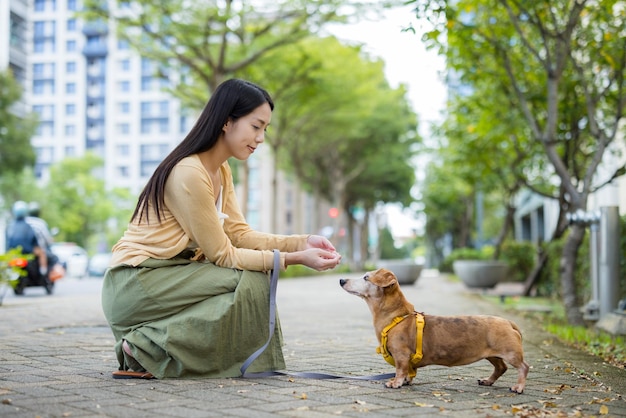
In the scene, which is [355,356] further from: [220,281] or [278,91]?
[278,91]

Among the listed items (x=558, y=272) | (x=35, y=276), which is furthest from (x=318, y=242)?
(x=35, y=276)

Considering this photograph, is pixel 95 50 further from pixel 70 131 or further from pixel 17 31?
pixel 17 31

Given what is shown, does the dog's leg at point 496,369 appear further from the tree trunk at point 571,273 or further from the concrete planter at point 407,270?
the concrete planter at point 407,270

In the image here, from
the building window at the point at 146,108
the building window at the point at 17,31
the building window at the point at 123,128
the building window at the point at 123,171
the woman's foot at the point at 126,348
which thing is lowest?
the woman's foot at the point at 126,348

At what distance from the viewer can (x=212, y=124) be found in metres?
4.77

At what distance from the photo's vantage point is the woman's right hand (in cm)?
457

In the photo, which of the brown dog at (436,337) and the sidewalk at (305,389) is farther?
the brown dog at (436,337)

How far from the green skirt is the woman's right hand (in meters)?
0.24

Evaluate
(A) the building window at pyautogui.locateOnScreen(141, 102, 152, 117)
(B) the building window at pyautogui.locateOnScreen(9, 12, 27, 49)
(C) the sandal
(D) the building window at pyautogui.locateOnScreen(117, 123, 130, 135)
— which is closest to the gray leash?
(C) the sandal

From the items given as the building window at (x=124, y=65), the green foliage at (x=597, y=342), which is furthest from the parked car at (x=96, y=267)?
the building window at (x=124, y=65)

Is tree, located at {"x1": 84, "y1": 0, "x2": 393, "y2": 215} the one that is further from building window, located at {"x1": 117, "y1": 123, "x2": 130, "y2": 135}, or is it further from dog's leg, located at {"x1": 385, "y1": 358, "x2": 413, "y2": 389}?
building window, located at {"x1": 117, "y1": 123, "x2": 130, "y2": 135}

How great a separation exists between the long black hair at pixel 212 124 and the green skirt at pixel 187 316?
1.24 ft

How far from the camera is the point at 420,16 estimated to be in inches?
368

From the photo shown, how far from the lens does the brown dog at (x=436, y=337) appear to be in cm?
→ 448
